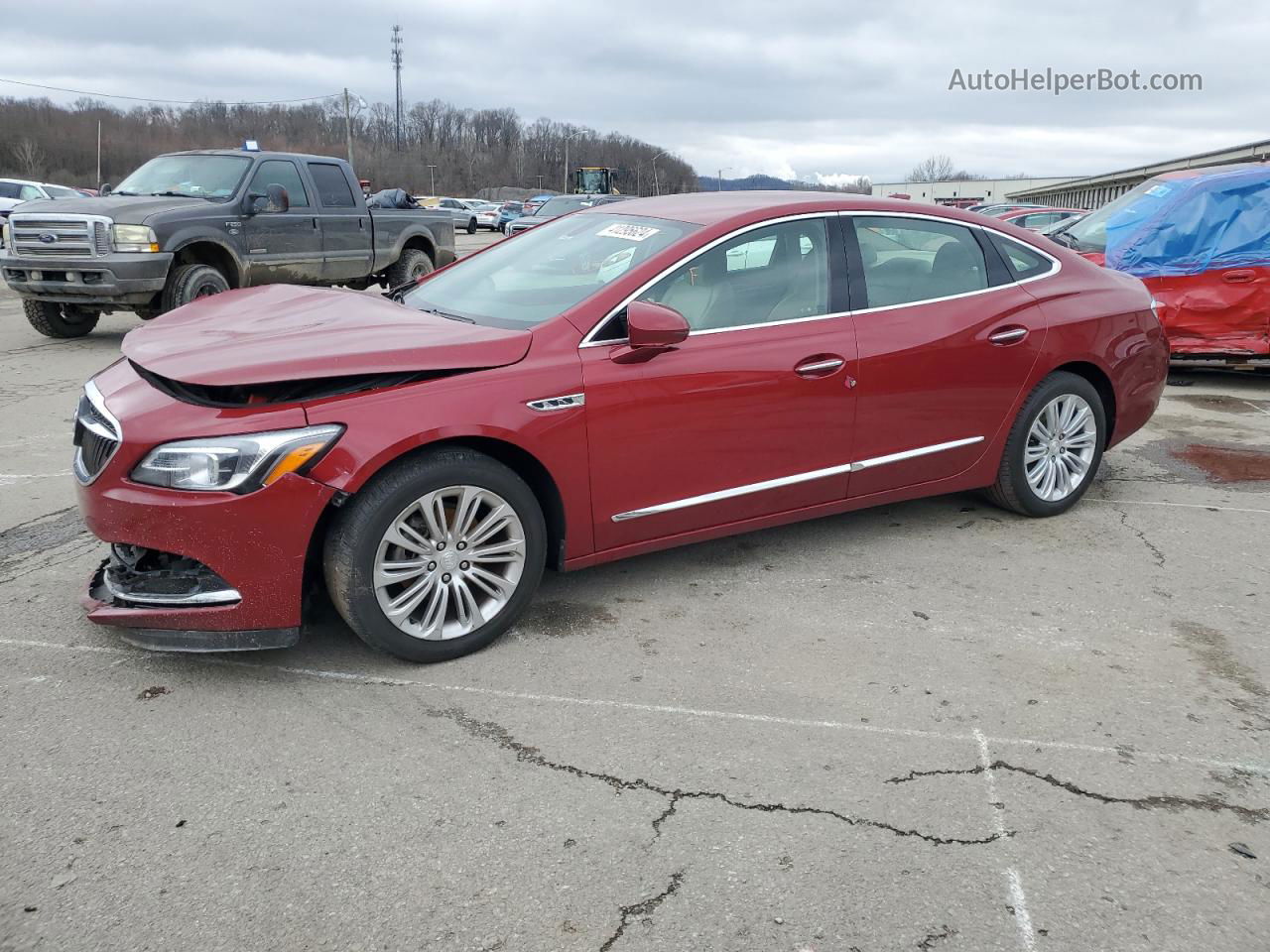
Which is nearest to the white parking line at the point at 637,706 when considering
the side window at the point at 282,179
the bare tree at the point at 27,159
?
the side window at the point at 282,179

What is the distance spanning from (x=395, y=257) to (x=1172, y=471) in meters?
9.71

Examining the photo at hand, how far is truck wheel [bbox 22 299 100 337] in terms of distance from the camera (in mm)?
10805

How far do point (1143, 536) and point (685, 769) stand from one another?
3.24 meters

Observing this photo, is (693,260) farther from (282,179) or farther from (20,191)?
(20,191)

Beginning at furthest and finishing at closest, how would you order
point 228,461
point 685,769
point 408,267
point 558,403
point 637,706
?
point 408,267 → point 558,403 → point 637,706 → point 228,461 → point 685,769

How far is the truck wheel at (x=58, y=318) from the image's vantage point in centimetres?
1080

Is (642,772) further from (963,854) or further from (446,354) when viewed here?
(446,354)

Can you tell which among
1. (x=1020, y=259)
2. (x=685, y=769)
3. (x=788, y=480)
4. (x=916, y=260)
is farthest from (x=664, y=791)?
(x=1020, y=259)

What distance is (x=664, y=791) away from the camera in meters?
2.92

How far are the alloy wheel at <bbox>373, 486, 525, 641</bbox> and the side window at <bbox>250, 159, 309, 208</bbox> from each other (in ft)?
28.0

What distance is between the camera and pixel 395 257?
1322 centimetres

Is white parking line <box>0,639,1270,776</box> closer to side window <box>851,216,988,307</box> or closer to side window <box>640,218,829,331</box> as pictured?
side window <box>640,218,829,331</box>

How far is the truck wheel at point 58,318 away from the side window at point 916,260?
917cm

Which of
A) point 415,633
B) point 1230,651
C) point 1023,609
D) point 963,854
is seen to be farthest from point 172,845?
point 1230,651
